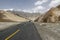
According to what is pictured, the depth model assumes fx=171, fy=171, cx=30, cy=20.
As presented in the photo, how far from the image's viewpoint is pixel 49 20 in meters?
95.9

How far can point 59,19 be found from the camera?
93.4m

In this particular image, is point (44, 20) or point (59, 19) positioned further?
point (44, 20)

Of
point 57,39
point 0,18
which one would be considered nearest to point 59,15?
point 0,18

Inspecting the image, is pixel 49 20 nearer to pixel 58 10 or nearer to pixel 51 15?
pixel 51 15

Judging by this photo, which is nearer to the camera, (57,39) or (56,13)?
(57,39)

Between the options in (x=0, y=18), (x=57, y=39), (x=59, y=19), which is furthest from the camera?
(x=0, y=18)

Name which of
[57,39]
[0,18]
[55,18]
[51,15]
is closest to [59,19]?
[55,18]

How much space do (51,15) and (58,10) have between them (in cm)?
826

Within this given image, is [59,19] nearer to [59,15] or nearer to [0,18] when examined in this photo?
[59,15]

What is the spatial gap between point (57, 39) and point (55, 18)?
243 feet

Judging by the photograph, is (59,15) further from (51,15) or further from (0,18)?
(0,18)

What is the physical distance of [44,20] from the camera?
102000 millimetres

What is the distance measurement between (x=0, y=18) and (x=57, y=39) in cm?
8218

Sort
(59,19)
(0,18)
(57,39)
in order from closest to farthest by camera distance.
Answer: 1. (57,39)
2. (59,19)
3. (0,18)
